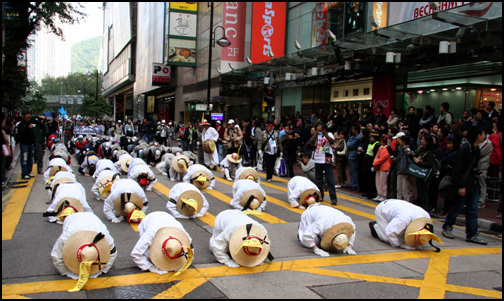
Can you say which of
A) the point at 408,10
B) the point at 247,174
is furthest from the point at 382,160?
the point at 408,10

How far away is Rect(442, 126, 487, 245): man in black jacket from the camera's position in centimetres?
682

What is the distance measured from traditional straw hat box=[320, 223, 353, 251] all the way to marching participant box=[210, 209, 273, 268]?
1007 mm

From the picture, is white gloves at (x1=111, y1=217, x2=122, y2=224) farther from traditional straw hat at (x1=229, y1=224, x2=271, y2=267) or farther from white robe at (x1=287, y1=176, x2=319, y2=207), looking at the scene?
white robe at (x1=287, y1=176, x2=319, y2=207)

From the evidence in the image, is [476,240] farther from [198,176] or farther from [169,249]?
[198,176]

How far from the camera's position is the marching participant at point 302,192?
8.84 metres

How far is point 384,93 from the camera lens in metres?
16.7

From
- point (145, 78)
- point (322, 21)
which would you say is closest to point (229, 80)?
point (322, 21)

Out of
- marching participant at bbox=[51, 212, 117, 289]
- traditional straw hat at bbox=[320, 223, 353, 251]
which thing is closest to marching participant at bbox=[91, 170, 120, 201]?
marching participant at bbox=[51, 212, 117, 289]

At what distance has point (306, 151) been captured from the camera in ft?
35.2

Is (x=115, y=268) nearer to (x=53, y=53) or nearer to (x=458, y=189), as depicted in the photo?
(x=458, y=189)

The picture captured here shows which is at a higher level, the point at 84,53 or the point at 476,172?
the point at 84,53

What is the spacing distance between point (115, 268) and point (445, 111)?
421 inches

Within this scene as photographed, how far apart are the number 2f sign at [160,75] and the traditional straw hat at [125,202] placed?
117 feet

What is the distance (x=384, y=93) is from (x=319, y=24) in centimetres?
714
